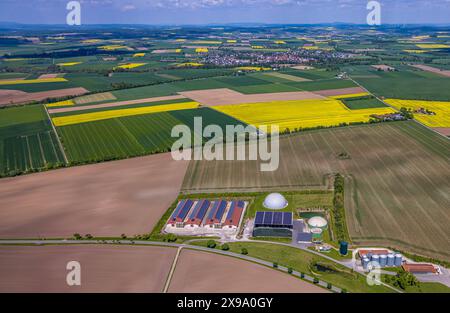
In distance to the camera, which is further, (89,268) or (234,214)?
(234,214)

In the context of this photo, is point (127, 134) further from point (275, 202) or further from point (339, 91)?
point (339, 91)

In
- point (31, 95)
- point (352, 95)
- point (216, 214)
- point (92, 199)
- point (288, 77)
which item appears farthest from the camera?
point (288, 77)

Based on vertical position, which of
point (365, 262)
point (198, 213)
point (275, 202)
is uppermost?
point (275, 202)

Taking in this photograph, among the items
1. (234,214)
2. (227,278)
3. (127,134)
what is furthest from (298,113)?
(227,278)

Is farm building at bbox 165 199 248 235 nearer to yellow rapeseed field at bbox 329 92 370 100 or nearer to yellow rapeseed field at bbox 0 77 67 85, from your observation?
yellow rapeseed field at bbox 329 92 370 100

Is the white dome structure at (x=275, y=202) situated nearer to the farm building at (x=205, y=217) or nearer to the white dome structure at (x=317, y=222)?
the farm building at (x=205, y=217)

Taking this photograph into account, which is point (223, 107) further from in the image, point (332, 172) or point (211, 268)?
point (211, 268)
